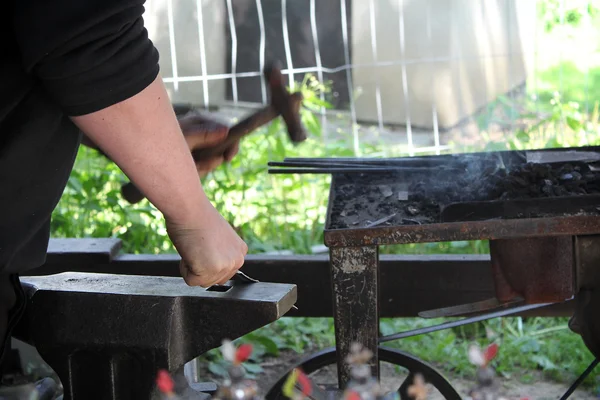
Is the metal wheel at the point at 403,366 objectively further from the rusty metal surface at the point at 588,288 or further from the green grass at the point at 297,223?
the green grass at the point at 297,223

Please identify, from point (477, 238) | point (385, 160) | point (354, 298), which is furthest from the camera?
point (385, 160)

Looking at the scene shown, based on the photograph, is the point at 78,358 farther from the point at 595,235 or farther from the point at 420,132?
the point at 420,132

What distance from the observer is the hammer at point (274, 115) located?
267cm

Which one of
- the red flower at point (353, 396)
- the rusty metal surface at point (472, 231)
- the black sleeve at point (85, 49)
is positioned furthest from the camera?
the rusty metal surface at point (472, 231)

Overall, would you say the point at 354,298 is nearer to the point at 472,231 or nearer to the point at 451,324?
the point at 472,231

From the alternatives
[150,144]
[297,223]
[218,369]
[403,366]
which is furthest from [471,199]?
[297,223]

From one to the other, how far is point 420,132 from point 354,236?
4.99m

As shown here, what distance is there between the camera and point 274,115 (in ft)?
Answer: 9.21

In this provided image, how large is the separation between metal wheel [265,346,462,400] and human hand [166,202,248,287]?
0.97 metres

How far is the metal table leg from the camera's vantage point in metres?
2.21

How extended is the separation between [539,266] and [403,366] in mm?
650

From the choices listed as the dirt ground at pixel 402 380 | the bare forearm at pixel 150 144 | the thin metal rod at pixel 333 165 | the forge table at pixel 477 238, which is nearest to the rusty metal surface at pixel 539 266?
the forge table at pixel 477 238

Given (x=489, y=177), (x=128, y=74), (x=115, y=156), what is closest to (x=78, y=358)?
(x=115, y=156)

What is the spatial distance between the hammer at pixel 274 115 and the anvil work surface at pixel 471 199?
0.24 meters
